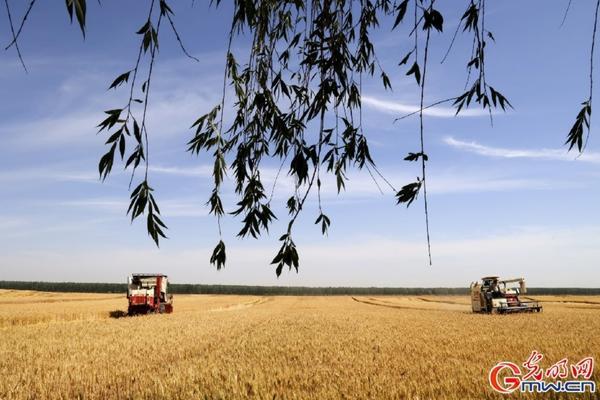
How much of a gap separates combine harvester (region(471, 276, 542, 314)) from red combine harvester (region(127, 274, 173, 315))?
1839cm

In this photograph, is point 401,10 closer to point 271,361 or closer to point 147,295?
point 271,361

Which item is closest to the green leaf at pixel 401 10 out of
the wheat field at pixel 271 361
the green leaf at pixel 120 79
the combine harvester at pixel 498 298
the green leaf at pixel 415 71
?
the green leaf at pixel 415 71

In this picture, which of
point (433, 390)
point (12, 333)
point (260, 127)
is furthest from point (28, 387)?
point (12, 333)

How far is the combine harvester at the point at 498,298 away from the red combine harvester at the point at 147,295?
724 inches

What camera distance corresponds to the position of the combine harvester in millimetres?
23922

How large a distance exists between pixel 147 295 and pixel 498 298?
65.1 ft

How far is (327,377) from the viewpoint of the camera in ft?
23.0

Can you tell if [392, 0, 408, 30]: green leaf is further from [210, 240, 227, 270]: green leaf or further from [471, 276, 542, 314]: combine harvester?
[471, 276, 542, 314]: combine harvester

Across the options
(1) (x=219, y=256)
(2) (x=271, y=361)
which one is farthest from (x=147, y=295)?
(1) (x=219, y=256)

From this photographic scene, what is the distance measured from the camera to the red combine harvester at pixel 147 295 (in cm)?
2562

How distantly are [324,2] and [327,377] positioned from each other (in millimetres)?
5819

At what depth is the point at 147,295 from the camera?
2583 cm

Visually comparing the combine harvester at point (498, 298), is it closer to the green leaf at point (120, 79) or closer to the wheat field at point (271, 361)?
the wheat field at point (271, 361)

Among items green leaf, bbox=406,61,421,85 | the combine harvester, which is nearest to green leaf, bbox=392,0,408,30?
green leaf, bbox=406,61,421,85
